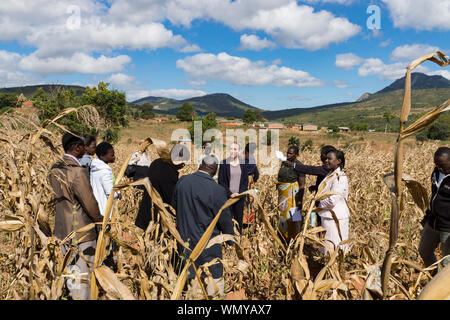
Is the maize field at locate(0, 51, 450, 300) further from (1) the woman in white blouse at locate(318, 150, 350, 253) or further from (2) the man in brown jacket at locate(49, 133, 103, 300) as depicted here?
(1) the woman in white blouse at locate(318, 150, 350, 253)

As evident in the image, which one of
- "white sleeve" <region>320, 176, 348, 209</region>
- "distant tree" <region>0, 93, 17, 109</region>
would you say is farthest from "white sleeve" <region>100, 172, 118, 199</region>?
"white sleeve" <region>320, 176, 348, 209</region>

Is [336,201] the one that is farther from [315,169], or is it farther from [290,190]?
[290,190]

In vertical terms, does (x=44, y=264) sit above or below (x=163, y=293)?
above

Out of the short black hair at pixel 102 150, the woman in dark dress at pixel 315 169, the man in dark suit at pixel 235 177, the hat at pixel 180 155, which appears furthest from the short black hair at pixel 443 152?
the short black hair at pixel 102 150

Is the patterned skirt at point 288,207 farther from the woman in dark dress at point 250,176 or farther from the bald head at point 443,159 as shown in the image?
the bald head at point 443,159

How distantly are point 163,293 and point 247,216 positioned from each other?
3087 mm

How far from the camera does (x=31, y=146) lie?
1741 mm

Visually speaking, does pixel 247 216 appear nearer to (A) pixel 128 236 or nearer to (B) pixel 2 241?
(A) pixel 128 236

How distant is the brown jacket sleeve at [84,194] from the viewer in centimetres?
229

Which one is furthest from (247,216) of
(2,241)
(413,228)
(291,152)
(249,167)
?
(2,241)

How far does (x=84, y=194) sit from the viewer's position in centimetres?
232

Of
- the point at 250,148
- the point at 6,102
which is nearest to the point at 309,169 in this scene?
the point at 250,148

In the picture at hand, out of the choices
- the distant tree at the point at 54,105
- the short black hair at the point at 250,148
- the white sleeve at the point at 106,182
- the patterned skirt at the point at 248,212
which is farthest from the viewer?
the short black hair at the point at 250,148

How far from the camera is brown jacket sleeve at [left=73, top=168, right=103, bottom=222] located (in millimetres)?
2293
